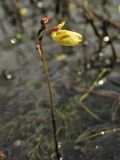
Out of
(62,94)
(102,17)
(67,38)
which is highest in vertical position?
(67,38)

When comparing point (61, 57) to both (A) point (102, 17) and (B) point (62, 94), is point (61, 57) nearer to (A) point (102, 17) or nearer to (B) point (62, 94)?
(B) point (62, 94)

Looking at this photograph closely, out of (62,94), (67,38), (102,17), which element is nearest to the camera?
(67,38)

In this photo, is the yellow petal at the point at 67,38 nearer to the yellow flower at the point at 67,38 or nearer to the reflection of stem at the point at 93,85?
the yellow flower at the point at 67,38

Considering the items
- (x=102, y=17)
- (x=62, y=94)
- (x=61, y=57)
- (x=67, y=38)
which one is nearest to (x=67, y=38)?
(x=67, y=38)

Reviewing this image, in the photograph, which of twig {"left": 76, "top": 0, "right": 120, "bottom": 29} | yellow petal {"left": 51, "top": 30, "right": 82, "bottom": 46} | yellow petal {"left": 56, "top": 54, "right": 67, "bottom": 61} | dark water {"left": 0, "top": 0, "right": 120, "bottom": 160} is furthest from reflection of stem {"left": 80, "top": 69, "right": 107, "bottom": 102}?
yellow petal {"left": 51, "top": 30, "right": 82, "bottom": 46}

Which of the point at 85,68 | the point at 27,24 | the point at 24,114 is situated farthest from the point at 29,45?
the point at 24,114

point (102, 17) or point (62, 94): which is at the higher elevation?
point (102, 17)

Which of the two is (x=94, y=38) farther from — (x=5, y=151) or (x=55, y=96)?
(x=5, y=151)

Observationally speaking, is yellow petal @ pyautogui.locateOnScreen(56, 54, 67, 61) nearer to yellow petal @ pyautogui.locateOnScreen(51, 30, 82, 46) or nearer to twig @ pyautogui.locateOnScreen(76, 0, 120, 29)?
twig @ pyautogui.locateOnScreen(76, 0, 120, 29)
